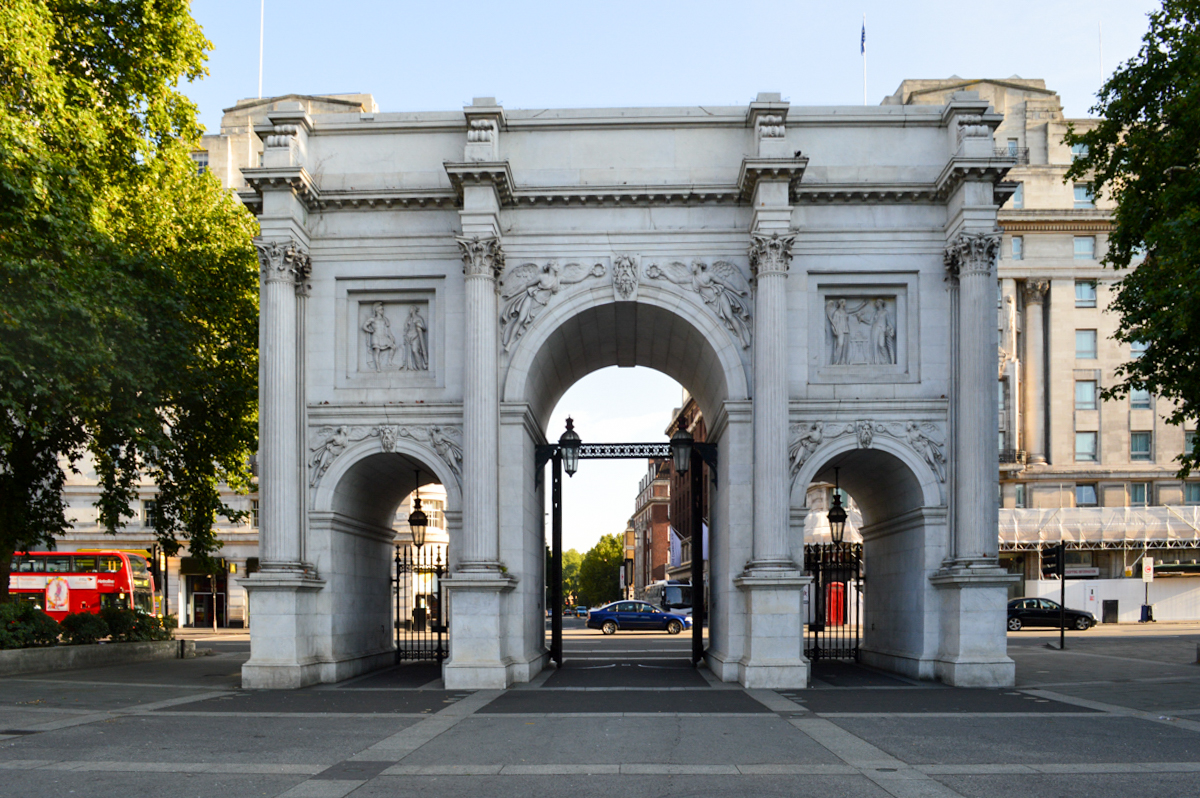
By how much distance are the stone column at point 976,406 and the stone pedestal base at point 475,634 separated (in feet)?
33.3

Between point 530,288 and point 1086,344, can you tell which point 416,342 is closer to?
point 530,288

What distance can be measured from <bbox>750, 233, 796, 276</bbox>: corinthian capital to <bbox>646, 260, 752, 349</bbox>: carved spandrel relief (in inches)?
43.0

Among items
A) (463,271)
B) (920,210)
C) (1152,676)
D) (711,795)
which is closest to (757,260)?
(920,210)

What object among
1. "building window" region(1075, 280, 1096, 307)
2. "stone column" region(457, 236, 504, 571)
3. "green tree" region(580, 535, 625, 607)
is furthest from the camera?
"green tree" region(580, 535, 625, 607)

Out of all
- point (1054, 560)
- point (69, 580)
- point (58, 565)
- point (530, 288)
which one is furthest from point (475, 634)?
point (58, 565)

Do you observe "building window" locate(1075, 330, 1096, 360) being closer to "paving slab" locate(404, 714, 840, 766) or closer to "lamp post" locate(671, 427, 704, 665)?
"lamp post" locate(671, 427, 704, 665)

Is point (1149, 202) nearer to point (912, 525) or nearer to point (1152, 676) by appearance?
point (912, 525)

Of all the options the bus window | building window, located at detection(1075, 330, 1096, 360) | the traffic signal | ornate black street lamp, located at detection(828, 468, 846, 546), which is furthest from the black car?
the bus window

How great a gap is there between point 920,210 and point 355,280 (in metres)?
13.4

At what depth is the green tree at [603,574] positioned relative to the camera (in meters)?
134

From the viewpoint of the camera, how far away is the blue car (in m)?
53.0

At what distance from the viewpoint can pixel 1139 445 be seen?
2518 inches

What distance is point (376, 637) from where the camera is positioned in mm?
28641

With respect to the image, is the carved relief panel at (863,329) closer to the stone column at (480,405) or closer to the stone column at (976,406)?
the stone column at (976,406)
